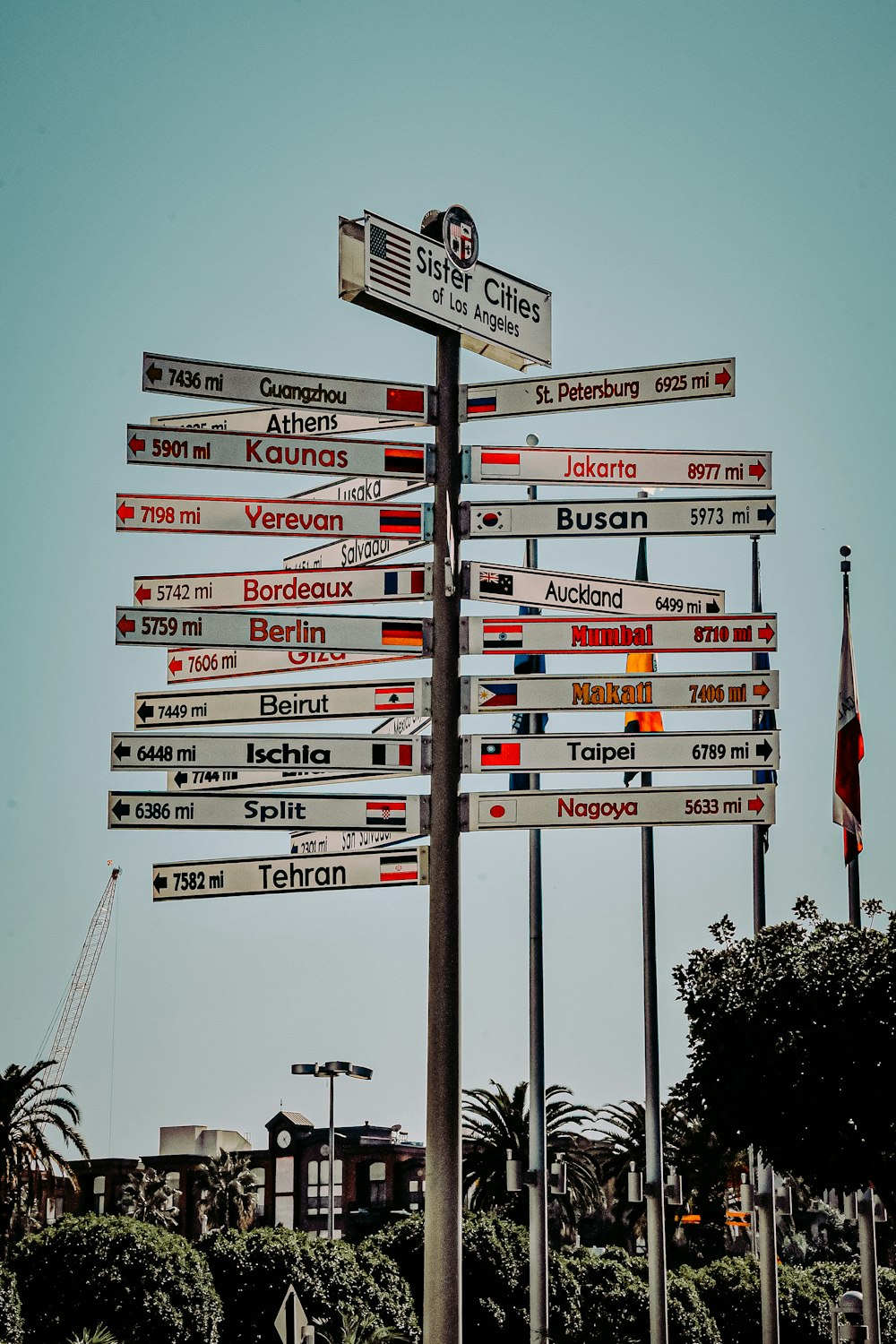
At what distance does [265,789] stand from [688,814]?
2230mm

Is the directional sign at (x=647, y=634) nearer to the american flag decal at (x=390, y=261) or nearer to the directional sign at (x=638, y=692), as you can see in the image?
the directional sign at (x=638, y=692)

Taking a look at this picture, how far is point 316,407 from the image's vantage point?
8.97 metres

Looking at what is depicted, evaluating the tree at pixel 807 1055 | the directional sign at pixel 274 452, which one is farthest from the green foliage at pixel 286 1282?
the directional sign at pixel 274 452

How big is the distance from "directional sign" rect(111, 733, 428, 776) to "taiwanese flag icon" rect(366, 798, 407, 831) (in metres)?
0.18

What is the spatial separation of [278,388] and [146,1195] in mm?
110784

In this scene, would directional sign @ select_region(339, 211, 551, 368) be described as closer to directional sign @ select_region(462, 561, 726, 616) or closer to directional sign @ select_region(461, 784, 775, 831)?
directional sign @ select_region(462, 561, 726, 616)

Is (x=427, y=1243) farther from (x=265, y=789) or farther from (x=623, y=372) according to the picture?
(x=623, y=372)

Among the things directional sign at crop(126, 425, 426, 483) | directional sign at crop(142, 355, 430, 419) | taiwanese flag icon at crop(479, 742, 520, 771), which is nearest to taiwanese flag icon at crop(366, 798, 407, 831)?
taiwanese flag icon at crop(479, 742, 520, 771)

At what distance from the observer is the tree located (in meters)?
26.0

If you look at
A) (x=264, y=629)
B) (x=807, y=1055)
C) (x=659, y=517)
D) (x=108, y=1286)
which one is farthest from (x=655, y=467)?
(x=108, y=1286)

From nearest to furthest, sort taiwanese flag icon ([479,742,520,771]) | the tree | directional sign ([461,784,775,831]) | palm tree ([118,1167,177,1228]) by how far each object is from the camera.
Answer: taiwanese flag icon ([479,742,520,771])
directional sign ([461,784,775,831])
the tree
palm tree ([118,1167,177,1228])

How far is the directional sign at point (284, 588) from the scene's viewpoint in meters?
A: 8.79

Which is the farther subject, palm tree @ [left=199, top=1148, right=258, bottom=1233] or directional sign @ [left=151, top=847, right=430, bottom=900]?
palm tree @ [left=199, top=1148, right=258, bottom=1233]

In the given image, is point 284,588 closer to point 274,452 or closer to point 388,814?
point 274,452
